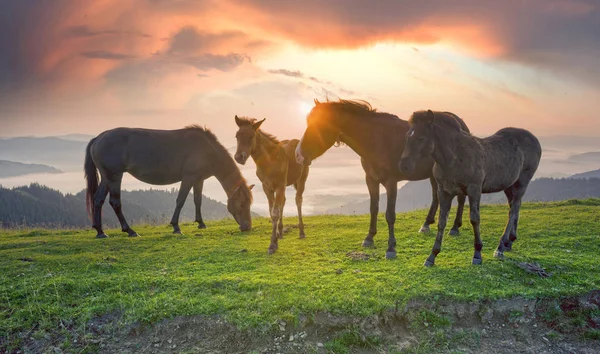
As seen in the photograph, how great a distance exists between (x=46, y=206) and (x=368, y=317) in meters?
126

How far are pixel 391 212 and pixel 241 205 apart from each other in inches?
259

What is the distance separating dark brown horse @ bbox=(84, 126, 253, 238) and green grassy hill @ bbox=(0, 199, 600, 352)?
2517mm

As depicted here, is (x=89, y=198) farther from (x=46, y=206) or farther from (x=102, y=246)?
(x=46, y=206)

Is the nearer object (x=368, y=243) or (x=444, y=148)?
(x=444, y=148)

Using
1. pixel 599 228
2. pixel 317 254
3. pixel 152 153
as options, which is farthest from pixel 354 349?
pixel 152 153

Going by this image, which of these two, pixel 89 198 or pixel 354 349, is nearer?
pixel 354 349

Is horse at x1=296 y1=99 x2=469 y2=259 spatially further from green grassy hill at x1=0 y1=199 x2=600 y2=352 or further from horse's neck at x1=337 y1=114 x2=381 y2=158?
green grassy hill at x1=0 y1=199 x2=600 y2=352

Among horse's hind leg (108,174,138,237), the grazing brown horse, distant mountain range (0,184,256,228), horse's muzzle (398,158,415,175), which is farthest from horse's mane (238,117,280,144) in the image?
distant mountain range (0,184,256,228)

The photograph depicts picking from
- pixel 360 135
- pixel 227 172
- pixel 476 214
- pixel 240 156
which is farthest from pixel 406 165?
pixel 227 172

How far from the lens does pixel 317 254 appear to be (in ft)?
31.5

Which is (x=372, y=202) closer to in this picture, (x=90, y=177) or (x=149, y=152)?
(x=149, y=152)

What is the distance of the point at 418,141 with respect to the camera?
306 inches

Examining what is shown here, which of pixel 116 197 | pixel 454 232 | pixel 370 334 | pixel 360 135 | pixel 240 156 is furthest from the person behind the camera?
pixel 116 197

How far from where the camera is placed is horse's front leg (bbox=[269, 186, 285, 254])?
9.88 m
